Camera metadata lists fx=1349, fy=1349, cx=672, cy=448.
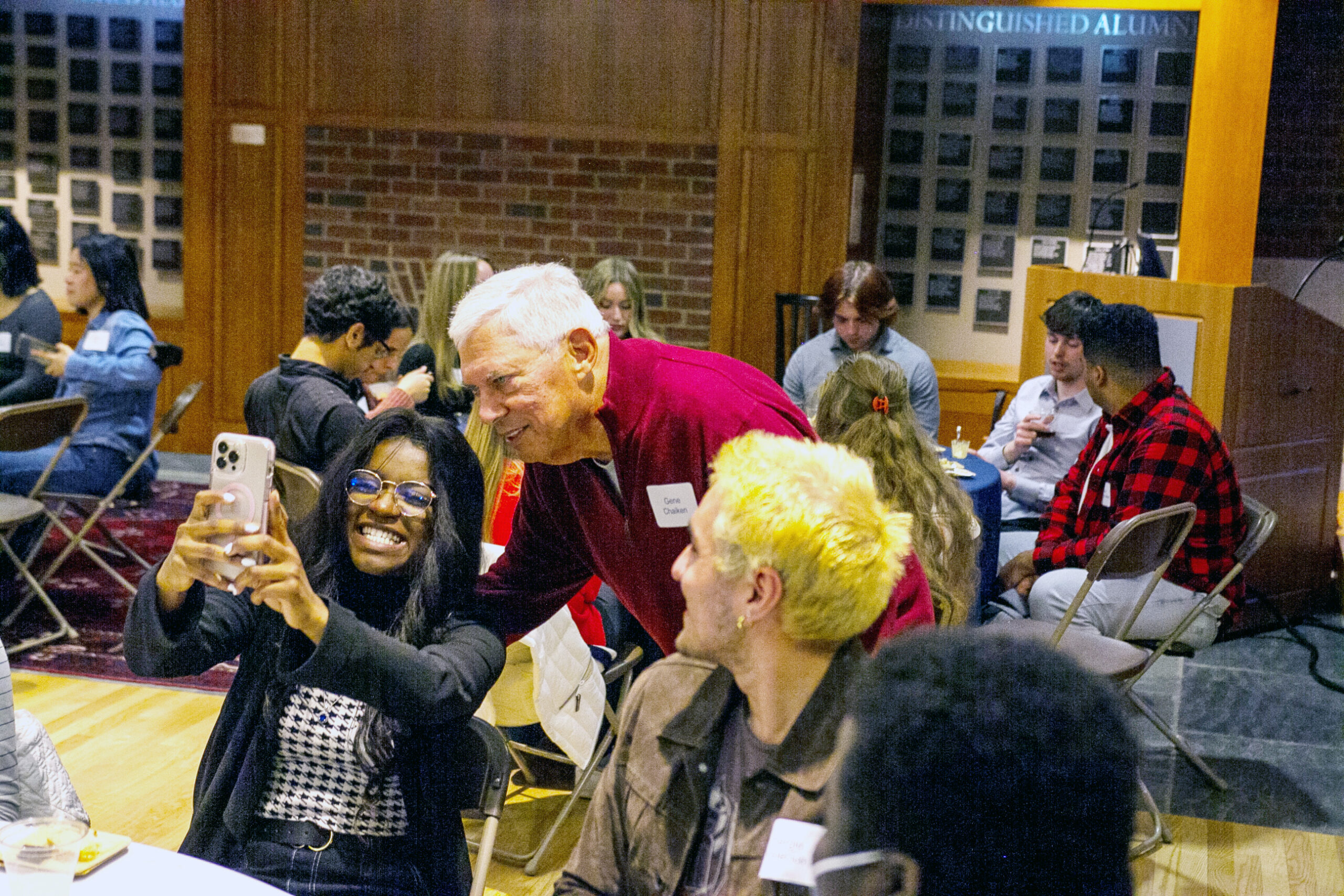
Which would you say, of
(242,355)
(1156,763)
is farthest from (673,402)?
(242,355)

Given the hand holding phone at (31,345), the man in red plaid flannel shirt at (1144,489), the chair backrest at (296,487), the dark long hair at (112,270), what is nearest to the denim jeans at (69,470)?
the hand holding phone at (31,345)

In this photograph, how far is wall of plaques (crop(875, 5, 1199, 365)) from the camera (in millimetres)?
7297

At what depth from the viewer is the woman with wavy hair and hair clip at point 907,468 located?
10.2 feet

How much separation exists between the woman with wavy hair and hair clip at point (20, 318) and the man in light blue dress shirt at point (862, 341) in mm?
2957

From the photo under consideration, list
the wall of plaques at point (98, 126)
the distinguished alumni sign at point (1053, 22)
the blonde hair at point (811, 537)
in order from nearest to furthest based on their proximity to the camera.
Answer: the blonde hair at point (811, 537) → the distinguished alumni sign at point (1053, 22) → the wall of plaques at point (98, 126)

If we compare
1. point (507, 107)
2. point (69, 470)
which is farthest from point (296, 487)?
point (507, 107)

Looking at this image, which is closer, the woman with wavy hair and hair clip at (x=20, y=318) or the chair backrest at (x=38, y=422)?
the chair backrest at (x=38, y=422)

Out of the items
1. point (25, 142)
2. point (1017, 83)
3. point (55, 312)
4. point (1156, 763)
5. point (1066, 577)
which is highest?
point (1017, 83)

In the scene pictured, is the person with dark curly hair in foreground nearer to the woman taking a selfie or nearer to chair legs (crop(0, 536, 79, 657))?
the woman taking a selfie

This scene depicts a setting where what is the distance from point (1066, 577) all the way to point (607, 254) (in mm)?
3864

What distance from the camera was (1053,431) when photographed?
4.91 m

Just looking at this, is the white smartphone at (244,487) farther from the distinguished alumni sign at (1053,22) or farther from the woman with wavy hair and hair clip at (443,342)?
the distinguished alumni sign at (1053,22)

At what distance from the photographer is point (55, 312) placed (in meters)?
5.42

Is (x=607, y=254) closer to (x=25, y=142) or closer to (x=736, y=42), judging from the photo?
(x=736, y=42)
